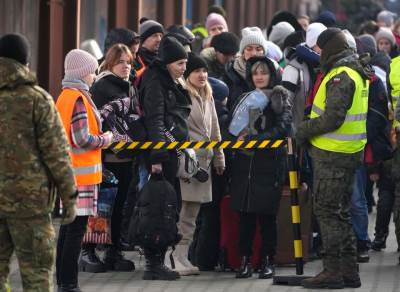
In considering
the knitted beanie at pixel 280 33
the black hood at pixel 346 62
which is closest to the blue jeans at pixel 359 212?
the black hood at pixel 346 62

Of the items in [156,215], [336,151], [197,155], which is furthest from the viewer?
[197,155]

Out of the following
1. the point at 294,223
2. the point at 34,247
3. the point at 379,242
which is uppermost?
the point at 34,247

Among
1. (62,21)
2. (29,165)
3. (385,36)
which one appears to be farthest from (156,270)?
(385,36)

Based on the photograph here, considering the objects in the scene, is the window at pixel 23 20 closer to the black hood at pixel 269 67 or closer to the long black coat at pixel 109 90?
the long black coat at pixel 109 90

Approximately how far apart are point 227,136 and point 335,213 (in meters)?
1.57

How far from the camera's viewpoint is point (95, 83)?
12.5 m

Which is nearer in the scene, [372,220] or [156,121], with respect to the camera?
[156,121]

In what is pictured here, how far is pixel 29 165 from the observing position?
891cm

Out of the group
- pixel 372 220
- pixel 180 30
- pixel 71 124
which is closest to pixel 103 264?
A: pixel 71 124

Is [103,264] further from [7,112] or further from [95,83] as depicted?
A: [7,112]

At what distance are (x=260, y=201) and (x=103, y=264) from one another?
1415 millimetres

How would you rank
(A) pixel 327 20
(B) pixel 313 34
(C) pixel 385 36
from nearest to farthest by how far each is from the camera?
(B) pixel 313 34 < (A) pixel 327 20 < (C) pixel 385 36

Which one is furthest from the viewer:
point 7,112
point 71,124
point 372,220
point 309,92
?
point 372,220

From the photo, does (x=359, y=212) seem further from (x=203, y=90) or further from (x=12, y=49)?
(x=12, y=49)
